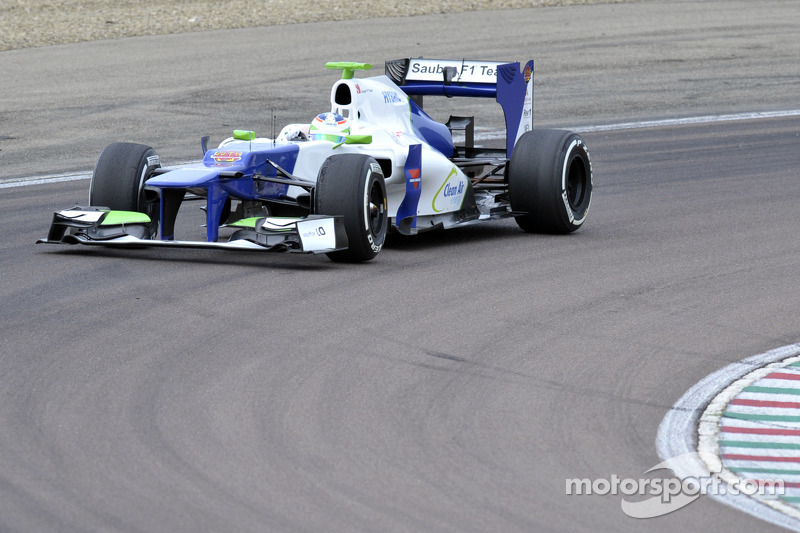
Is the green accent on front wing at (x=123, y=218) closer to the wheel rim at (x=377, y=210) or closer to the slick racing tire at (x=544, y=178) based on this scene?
the wheel rim at (x=377, y=210)

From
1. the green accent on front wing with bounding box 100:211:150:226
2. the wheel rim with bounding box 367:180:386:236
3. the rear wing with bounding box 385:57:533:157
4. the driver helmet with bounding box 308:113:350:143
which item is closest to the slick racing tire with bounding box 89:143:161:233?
the green accent on front wing with bounding box 100:211:150:226

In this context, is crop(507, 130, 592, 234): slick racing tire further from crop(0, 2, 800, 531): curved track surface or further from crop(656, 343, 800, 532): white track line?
crop(656, 343, 800, 532): white track line

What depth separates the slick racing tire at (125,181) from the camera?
32.3 feet

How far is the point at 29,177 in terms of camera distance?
47.4 ft

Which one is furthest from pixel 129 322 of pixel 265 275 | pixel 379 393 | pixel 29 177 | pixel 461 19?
pixel 461 19

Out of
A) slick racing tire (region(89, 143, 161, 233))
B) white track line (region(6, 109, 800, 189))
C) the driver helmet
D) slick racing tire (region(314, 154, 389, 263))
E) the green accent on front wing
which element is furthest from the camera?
white track line (region(6, 109, 800, 189))

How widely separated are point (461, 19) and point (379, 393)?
2244 centimetres

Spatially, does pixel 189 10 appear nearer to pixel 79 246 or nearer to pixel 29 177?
pixel 29 177

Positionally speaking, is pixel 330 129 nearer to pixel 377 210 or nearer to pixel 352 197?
pixel 377 210

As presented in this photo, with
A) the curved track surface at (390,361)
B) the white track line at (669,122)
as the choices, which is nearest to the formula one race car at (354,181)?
the curved track surface at (390,361)

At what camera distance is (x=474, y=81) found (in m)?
11.4

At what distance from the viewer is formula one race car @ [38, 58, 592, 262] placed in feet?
30.3

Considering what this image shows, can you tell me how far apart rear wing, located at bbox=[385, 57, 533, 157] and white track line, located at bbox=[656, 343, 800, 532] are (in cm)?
457

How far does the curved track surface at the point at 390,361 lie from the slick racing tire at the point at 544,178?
24cm
